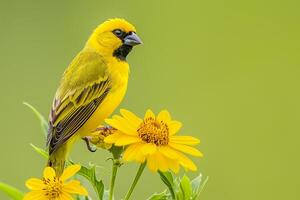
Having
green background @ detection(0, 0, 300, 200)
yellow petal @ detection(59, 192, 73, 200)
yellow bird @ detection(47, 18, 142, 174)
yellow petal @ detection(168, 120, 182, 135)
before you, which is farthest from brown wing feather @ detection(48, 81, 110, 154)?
green background @ detection(0, 0, 300, 200)

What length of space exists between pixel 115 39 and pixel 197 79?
131 inches

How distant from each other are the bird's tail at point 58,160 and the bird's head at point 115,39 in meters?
1.25

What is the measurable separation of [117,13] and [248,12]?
56.5 inches

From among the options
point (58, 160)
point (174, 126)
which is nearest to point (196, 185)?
point (174, 126)

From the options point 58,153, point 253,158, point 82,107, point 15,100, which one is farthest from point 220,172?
point 58,153

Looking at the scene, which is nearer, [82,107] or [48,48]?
[82,107]

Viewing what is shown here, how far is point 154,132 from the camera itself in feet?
8.75

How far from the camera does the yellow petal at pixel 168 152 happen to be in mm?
2549

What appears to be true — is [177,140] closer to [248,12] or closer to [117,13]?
[117,13]

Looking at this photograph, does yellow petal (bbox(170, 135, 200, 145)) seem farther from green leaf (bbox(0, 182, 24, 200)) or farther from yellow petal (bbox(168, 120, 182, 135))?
green leaf (bbox(0, 182, 24, 200))

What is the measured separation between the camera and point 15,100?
684 cm

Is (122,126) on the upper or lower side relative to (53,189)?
upper

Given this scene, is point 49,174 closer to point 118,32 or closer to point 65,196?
point 65,196

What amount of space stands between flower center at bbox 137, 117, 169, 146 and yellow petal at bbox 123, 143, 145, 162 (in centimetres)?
5
